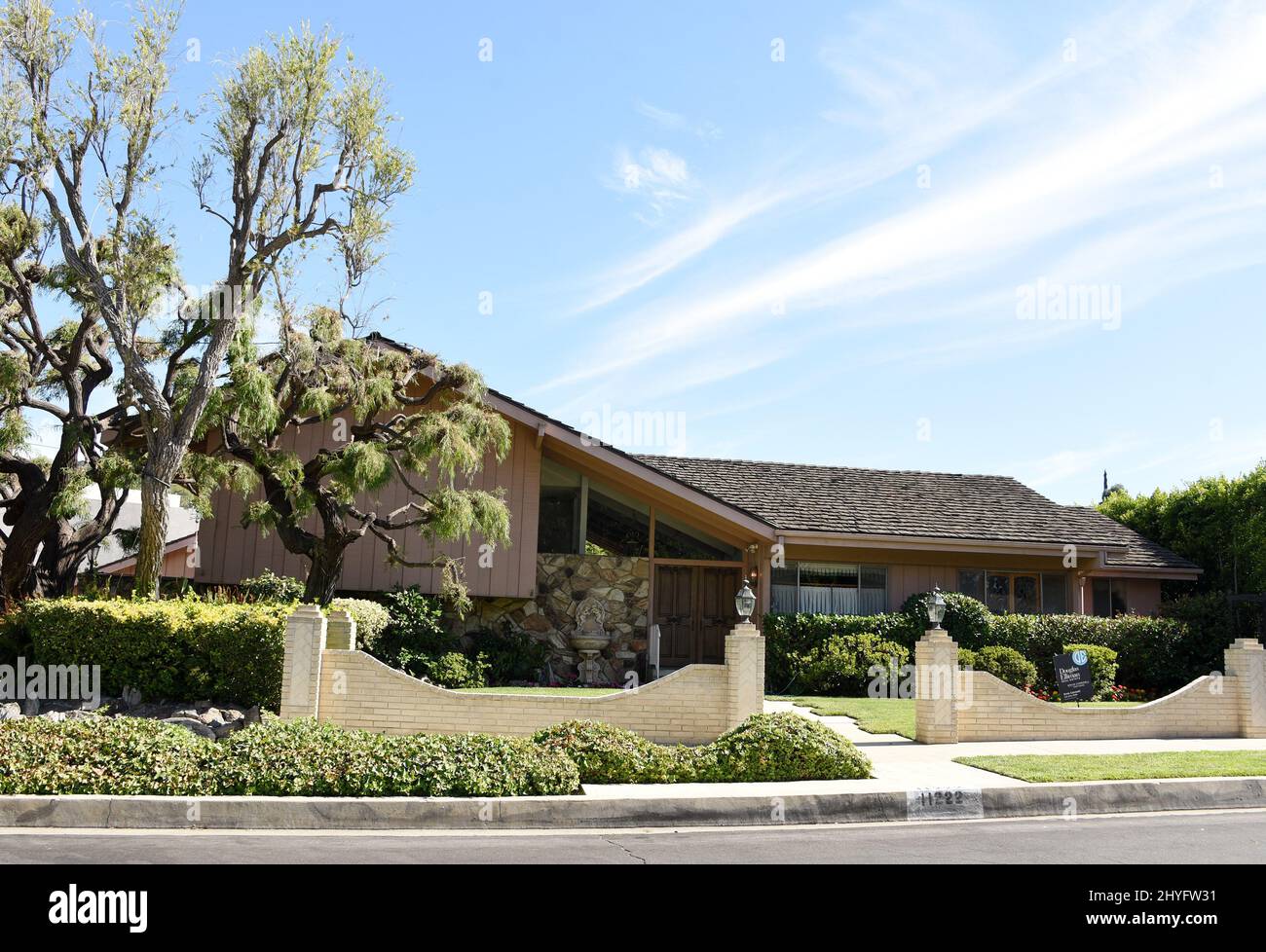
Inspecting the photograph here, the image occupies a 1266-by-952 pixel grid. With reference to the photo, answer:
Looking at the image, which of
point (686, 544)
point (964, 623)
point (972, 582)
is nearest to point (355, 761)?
point (686, 544)

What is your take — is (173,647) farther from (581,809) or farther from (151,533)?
(581,809)

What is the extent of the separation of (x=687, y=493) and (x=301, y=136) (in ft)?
29.5

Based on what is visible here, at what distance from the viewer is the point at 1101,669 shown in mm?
19422

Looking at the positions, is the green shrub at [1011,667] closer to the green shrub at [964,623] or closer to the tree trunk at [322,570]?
the green shrub at [964,623]

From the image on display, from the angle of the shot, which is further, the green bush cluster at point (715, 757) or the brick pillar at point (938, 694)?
the brick pillar at point (938, 694)

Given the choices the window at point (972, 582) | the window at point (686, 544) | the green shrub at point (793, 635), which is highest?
the window at point (686, 544)

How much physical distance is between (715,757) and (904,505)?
13948 mm

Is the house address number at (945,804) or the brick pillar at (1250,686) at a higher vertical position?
the brick pillar at (1250,686)

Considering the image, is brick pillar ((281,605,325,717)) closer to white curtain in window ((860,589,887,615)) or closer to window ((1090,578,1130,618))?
white curtain in window ((860,589,887,615))

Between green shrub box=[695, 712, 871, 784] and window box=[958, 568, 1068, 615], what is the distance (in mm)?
12756

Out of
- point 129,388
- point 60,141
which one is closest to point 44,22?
point 60,141

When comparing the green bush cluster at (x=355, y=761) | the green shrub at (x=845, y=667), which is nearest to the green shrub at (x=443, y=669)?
the green shrub at (x=845, y=667)

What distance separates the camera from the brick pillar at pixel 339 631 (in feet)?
42.5

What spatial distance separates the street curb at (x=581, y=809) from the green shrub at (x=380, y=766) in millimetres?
217
